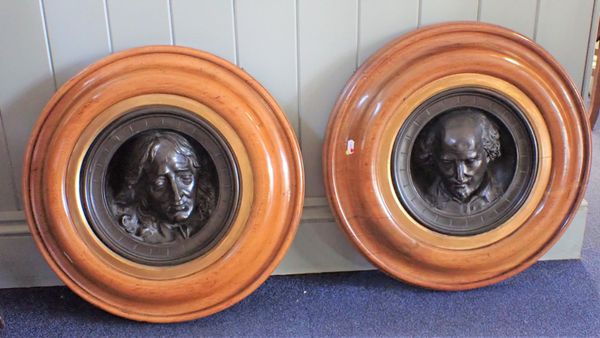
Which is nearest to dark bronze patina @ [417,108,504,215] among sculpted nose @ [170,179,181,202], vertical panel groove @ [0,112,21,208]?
sculpted nose @ [170,179,181,202]

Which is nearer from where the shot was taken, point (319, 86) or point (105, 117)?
point (105, 117)

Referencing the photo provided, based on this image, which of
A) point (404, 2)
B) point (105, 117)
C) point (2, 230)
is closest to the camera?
point (105, 117)

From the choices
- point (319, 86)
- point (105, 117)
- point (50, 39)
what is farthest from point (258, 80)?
point (50, 39)

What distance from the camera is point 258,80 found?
1479 millimetres

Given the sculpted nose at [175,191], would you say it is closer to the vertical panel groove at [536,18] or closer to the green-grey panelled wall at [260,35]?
the green-grey panelled wall at [260,35]

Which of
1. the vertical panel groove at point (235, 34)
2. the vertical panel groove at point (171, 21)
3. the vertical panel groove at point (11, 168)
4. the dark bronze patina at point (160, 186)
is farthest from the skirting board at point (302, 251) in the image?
the vertical panel groove at point (171, 21)

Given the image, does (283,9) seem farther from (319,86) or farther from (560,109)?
(560,109)

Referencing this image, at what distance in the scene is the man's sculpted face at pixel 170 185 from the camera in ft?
4.44

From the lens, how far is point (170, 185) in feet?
4.54

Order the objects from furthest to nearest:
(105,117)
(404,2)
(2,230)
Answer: (2,230) → (404,2) → (105,117)

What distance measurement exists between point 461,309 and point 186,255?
0.67 meters

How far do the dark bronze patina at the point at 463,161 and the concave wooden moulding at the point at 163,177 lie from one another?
0.29 m

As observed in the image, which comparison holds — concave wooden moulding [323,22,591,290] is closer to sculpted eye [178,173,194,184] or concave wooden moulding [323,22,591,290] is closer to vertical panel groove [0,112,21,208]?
sculpted eye [178,173,194,184]

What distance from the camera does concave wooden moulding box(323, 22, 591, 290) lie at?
139 cm
